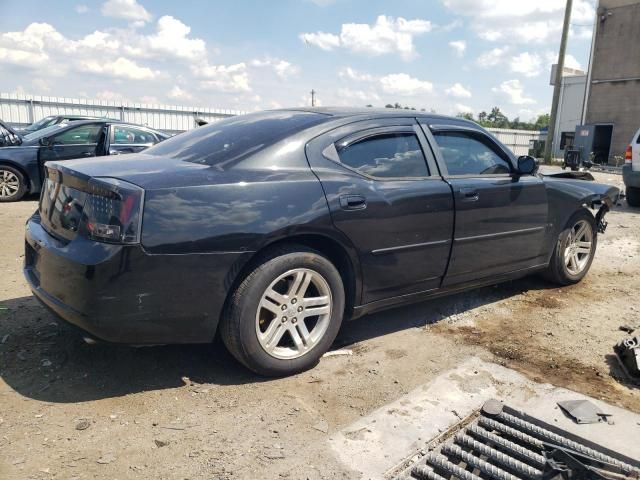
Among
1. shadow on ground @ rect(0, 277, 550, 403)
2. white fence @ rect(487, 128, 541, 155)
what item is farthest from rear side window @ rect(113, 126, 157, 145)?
white fence @ rect(487, 128, 541, 155)

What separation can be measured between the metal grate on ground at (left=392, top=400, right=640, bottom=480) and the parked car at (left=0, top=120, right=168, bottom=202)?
314 inches

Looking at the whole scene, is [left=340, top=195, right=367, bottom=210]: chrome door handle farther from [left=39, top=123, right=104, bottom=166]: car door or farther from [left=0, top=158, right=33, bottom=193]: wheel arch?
[left=0, top=158, right=33, bottom=193]: wheel arch

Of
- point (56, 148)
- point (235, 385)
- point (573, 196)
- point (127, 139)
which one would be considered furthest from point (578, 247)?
point (56, 148)

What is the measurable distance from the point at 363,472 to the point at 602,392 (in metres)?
1.64

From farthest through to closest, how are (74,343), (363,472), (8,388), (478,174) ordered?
(478,174) < (74,343) < (8,388) < (363,472)

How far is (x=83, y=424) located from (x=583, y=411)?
252cm

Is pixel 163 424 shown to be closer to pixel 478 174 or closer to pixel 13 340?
pixel 13 340

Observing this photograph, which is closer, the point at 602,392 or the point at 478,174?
the point at 602,392

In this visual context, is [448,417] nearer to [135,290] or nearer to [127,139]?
[135,290]

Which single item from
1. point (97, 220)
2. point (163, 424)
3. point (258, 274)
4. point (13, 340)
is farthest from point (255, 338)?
point (13, 340)

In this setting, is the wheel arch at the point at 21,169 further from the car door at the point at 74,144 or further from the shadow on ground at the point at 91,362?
the shadow on ground at the point at 91,362

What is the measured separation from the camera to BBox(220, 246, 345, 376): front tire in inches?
112

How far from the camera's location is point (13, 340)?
3396 mm

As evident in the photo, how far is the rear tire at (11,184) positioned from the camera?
878cm
